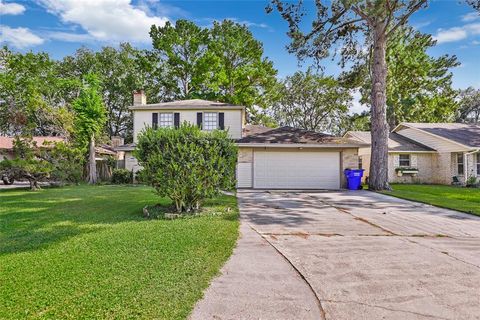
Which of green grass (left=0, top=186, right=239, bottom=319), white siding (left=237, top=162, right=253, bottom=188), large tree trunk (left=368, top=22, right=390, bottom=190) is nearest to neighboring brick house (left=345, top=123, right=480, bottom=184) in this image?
large tree trunk (left=368, top=22, right=390, bottom=190)

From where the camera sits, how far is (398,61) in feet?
82.1

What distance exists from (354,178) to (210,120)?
8.89 metres

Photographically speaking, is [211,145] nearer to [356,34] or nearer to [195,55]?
[356,34]

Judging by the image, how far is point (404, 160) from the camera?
2097 centimetres

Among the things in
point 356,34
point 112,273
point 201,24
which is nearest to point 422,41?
point 356,34

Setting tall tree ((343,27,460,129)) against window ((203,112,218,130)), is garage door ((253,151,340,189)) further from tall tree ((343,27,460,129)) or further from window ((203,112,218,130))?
tall tree ((343,27,460,129))

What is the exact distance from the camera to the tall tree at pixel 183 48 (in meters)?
29.0

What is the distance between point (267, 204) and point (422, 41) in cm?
2003

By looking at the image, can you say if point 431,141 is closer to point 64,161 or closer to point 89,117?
point 89,117

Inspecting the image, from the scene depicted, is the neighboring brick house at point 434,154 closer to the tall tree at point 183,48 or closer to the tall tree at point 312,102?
the tall tree at point 312,102

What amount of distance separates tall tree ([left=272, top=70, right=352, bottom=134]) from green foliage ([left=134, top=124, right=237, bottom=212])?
2701 cm

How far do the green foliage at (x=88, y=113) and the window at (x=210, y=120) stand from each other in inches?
311

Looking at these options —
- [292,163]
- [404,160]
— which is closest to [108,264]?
[292,163]

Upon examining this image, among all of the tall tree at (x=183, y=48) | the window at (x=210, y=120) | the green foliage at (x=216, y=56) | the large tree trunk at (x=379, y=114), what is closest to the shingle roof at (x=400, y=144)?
the large tree trunk at (x=379, y=114)
